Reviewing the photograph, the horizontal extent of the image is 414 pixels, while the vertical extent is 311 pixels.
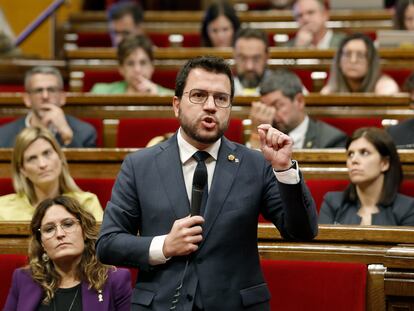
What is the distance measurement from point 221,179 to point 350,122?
102 cm

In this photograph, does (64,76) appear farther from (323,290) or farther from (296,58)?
(323,290)

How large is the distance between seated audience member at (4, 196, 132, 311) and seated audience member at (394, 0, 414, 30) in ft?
4.93

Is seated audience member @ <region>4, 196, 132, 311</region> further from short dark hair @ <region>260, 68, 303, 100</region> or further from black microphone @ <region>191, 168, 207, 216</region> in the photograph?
short dark hair @ <region>260, 68, 303, 100</region>

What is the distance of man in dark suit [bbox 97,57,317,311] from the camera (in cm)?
91

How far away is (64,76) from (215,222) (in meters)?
1.71

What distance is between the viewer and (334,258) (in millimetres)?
1190

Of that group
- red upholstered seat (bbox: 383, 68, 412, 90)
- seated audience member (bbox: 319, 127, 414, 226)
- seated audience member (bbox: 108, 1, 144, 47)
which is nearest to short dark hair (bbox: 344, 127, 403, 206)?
seated audience member (bbox: 319, 127, 414, 226)

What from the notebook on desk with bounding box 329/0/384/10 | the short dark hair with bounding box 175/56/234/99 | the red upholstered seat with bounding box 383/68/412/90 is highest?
the notebook on desk with bounding box 329/0/384/10

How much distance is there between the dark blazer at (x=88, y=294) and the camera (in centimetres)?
121

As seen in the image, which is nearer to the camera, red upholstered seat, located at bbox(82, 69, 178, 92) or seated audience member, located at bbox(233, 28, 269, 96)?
seated audience member, located at bbox(233, 28, 269, 96)

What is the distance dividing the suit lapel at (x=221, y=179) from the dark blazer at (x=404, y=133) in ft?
2.79

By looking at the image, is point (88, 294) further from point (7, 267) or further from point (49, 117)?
point (49, 117)

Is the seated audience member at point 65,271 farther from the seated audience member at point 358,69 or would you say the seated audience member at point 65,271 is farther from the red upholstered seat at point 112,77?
the red upholstered seat at point 112,77

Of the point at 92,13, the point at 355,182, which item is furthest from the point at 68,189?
the point at 92,13
